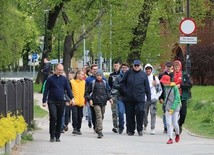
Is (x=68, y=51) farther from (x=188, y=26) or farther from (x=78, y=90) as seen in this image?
(x=78, y=90)

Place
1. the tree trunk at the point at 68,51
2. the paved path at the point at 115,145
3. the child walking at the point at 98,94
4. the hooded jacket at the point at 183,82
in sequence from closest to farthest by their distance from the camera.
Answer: the paved path at the point at 115,145 < the hooded jacket at the point at 183,82 < the child walking at the point at 98,94 < the tree trunk at the point at 68,51

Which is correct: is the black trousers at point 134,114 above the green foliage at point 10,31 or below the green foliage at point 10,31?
below

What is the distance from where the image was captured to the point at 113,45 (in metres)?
44.6

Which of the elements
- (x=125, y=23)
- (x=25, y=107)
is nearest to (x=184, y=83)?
(x=25, y=107)

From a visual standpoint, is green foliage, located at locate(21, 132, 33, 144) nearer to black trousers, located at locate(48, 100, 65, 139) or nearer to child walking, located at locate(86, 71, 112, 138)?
black trousers, located at locate(48, 100, 65, 139)

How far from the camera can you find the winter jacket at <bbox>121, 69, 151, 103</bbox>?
64.6 ft

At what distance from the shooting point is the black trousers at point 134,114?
19.8 m

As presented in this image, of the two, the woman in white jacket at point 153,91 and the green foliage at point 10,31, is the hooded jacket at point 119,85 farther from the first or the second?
the green foliage at point 10,31

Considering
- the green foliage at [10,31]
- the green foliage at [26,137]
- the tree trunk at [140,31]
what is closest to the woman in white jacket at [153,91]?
the green foliage at [26,137]

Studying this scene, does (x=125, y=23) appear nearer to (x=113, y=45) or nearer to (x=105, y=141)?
(x=113, y=45)

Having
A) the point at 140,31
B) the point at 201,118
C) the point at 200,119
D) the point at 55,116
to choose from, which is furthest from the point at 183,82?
the point at 140,31

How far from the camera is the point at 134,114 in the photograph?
20.1m

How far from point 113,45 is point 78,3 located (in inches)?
133

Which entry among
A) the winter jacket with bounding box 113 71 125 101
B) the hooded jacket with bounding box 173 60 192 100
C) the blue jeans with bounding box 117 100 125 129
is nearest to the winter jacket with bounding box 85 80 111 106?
the winter jacket with bounding box 113 71 125 101
